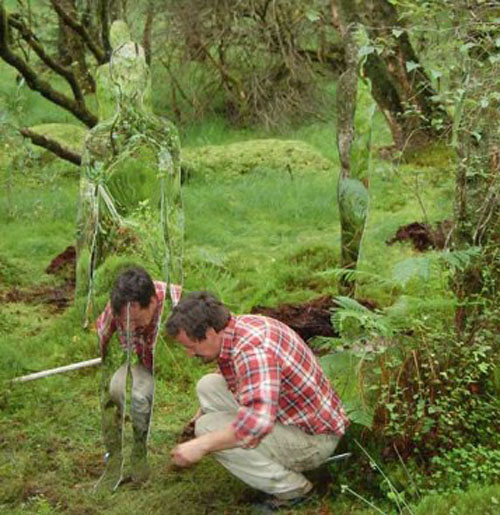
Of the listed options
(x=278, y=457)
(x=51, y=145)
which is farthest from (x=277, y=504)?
(x=51, y=145)

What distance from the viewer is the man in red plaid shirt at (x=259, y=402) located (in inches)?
143

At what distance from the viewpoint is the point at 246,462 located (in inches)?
157

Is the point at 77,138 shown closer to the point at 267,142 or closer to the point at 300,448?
the point at 267,142

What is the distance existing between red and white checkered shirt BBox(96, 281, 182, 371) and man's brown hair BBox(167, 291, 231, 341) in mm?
316

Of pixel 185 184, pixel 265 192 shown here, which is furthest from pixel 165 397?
pixel 185 184

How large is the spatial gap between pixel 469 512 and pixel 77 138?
840 centimetres

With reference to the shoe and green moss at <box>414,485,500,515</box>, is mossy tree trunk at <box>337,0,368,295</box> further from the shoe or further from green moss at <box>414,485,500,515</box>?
green moss at <box>414,485,500,515</box>

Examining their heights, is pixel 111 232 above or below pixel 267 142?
above

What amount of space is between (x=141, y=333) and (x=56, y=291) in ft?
11.6

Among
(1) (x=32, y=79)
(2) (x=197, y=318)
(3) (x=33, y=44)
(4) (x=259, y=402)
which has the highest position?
(3) (x=33, y=44)

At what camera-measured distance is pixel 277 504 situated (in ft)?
13.4

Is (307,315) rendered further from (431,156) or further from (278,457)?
(431,156)

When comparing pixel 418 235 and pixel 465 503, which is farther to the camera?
pixel 418 235

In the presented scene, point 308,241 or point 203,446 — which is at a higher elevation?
point 203,446
